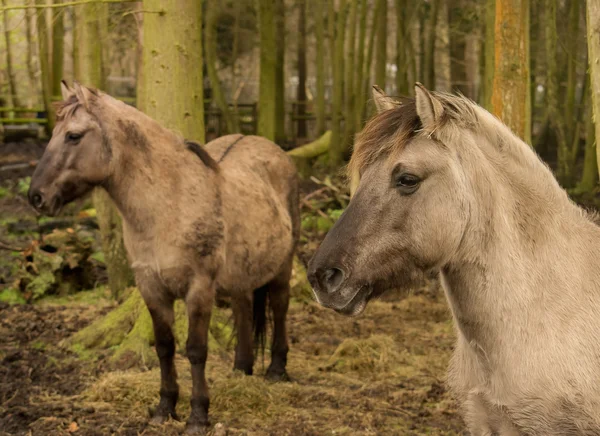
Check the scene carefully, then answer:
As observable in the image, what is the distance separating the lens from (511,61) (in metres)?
5.98

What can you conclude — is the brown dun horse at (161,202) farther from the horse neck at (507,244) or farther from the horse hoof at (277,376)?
the horse neck at (507,244)

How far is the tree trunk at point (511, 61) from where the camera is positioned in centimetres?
596

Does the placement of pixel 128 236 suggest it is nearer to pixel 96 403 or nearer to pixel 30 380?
pixel 96 403

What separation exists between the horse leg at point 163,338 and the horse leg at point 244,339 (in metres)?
0.98

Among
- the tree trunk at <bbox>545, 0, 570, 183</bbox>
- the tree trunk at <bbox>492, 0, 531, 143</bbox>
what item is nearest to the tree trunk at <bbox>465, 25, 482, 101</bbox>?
the tree trunk at <bbox>545, 0, 570, 183</bbox>

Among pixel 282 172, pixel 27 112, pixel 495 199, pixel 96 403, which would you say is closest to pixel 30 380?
pixel 96 403

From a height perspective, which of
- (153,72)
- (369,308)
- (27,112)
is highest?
(153,72)

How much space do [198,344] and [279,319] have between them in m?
1.61

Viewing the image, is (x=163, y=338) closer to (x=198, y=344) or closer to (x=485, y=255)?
(x=198, y=344)

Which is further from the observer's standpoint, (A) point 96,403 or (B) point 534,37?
(B) point 534,37

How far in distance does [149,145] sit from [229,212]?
81 cm

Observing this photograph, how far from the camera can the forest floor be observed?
17.9 feet

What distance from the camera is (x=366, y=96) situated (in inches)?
759

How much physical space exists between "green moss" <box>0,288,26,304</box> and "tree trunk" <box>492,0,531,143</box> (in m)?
6.20
